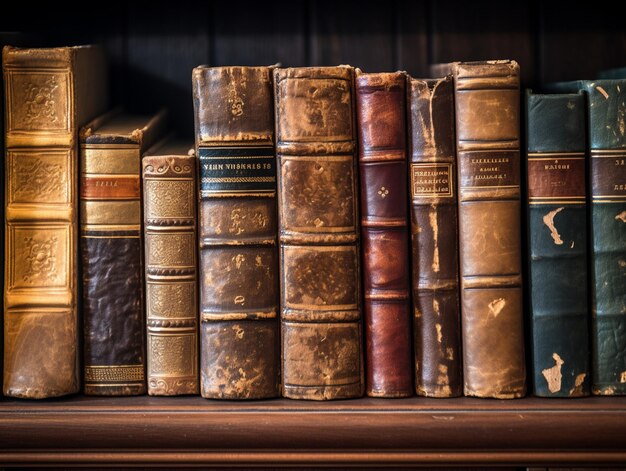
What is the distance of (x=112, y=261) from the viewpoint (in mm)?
876

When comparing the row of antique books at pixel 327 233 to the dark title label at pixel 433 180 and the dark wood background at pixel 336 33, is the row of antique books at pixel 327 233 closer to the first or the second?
the dark title label at pixel 433 180

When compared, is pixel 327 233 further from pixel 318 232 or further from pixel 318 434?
pixel 318 434

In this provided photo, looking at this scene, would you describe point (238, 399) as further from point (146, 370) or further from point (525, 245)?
point (525, 245)

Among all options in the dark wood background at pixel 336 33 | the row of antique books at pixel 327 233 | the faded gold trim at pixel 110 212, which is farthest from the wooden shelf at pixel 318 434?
the dark wood background at pixel 336 33

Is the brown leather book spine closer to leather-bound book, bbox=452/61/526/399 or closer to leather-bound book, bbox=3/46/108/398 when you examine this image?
leather-bound book, bbox=452/61/526/399

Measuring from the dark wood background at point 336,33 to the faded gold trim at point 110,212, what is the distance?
275 millimetres

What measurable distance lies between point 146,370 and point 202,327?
8cm

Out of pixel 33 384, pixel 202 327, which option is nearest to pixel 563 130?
pixel 202 327

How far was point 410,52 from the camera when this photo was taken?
1.09 metres

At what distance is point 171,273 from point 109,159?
133mm

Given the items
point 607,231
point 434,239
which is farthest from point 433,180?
point 607,231

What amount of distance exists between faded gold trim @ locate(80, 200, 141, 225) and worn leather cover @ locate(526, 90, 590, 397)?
0.41m

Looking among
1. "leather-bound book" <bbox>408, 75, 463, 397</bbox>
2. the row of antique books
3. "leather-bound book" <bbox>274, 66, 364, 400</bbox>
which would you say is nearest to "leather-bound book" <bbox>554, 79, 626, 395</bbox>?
the row of antique books

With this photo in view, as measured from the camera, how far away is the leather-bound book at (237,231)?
86 centimetres
